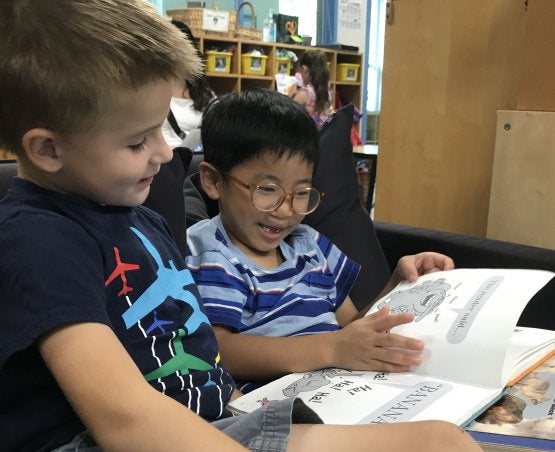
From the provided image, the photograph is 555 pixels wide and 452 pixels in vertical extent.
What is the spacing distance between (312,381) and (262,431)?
1.05ft

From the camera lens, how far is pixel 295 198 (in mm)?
1130

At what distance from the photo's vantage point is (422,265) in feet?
4.07

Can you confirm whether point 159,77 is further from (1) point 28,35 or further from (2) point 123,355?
(2) point 123,355

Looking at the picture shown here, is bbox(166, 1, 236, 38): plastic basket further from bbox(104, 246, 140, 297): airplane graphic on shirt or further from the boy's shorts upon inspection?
the boy's shorts

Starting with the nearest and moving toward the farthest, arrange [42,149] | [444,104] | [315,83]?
1. [42,149]
2. [444,104]
3. [315,83]

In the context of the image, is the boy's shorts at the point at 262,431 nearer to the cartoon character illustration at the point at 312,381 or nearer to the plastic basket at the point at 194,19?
the cartoon character illustration at the point at 312,381

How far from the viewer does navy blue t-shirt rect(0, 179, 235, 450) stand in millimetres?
597

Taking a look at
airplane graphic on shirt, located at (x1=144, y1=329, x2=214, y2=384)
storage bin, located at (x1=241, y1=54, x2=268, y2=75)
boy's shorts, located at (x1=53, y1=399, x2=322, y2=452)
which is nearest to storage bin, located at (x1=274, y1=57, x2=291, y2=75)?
storage bin, located at (x1=241, y1=54, x2=268, y2=75)

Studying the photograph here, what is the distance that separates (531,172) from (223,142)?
821 mm

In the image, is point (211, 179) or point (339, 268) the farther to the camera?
point (339, 268)

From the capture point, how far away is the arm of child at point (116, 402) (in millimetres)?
568

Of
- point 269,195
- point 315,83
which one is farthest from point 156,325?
point 315,83

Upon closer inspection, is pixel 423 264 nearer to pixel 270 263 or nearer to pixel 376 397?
pixel 270 263

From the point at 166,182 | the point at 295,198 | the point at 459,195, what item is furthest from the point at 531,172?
the point at 166,182
